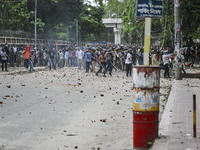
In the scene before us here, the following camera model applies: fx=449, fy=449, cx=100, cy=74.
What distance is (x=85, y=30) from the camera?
8994 cm

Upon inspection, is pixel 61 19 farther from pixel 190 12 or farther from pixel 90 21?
pixel 190 12

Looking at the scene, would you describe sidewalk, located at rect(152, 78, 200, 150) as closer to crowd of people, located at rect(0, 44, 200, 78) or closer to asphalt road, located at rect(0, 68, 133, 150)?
asphalt road, located at rect(0, 68, 133, 150)

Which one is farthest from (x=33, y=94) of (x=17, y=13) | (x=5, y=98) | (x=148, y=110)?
(x=17, y=13)

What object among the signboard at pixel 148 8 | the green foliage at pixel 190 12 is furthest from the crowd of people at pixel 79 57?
the signboard at pixel 148 8

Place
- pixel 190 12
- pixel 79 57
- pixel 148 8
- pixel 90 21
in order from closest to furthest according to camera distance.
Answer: pixel 148 8, pixel 190 12, pixel 79 57, pixel 90 21

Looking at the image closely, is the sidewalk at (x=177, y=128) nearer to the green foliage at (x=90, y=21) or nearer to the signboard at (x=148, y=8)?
the signboard at (x=148, y=8)

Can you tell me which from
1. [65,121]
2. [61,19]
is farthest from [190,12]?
[61,19]

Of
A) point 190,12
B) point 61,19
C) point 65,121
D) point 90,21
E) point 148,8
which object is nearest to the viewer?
point 148,8

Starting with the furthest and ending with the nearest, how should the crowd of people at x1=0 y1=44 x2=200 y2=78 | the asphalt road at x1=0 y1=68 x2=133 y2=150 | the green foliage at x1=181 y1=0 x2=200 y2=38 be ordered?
the crowd of people at x1=0 y1=44 x2=200 y2=78 < the green foliage at x1=181 y1=0 x2=200 y2=38 < the asphalt road at x1=0 y1=68 x2=133 y2=150

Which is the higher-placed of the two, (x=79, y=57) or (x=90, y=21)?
(x=90, y=21)

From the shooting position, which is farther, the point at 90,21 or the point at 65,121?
the point at 90,21

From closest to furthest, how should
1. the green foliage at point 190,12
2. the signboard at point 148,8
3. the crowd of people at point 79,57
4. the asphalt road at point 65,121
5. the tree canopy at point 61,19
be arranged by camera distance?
the asphalt road at point 65,121 < the signboard at point 148,8 < the green foliage at point 190,12 < the crowd of people at point 79,57 < the tree canopy at point 61,19

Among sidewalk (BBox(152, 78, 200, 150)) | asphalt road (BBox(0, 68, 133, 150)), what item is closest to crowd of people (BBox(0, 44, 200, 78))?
asphalt road (BBox(0, 68, 133, 150))

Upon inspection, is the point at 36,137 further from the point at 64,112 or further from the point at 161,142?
the point at 64,112
